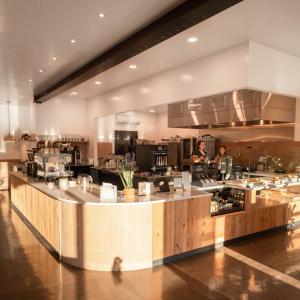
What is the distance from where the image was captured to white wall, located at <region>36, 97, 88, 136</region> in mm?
9289

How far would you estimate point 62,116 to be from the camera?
9.49 m

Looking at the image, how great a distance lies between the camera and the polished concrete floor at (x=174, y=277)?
2973 mm

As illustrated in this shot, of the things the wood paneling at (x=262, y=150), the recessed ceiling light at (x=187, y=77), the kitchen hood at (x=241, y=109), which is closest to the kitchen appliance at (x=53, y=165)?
the recessed ceiling light at (x=187, y=77)

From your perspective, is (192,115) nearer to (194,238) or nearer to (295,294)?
(194,238)

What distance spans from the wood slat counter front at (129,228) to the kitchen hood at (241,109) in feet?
6.31

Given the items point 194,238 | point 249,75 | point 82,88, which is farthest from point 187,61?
point 82,88

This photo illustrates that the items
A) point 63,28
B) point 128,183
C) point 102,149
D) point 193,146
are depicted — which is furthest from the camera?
point 102,149

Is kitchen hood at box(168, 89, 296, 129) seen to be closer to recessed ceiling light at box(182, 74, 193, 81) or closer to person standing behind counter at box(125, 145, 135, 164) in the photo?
recessed ceiling light at box(182, 74, 193, 81)

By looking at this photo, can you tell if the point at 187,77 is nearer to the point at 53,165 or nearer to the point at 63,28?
the point at 63,28

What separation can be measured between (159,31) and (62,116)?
6.61 meters

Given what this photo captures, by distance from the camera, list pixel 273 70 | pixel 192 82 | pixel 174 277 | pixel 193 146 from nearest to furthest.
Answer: pixel 174 277 < pixel 273 70 < pixel 192 82 < pixel 193 146

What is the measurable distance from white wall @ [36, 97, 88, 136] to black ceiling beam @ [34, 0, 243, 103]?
370 cm

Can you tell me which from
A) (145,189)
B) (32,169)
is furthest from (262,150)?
(32,169)

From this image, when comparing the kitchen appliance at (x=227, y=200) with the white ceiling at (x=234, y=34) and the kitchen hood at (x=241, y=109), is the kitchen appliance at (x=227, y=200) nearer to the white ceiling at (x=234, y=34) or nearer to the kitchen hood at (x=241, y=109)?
the kitchen hood at (x=241, y=109)
